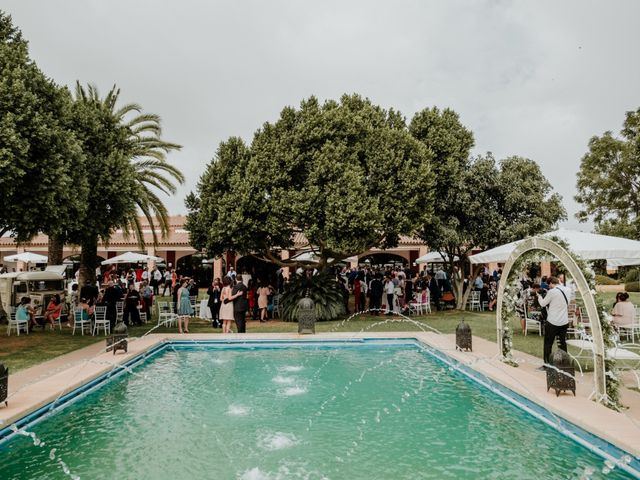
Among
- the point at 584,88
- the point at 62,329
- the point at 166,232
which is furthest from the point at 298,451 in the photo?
the point at 166,232

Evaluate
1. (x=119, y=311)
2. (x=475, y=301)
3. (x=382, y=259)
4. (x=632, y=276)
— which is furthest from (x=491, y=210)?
(x=632, y=276)

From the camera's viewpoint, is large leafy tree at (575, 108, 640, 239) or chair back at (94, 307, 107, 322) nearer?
chair back at (94, 307, 107, 322)

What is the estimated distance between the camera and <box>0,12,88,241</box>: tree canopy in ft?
35.2

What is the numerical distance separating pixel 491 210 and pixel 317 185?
7.87 metres

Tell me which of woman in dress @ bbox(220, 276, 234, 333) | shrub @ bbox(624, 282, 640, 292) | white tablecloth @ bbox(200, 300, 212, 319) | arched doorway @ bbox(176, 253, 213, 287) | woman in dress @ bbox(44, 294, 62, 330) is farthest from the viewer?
arched doorway @ bbox(176, 253, 213, 287)

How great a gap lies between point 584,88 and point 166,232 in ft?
61.6

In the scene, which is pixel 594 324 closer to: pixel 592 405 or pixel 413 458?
pixel 592 405

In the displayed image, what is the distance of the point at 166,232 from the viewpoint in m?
23.8

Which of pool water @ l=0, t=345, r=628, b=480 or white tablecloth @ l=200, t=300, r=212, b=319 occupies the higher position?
white tablecloth @ l=200, t=300, r=212, b=319

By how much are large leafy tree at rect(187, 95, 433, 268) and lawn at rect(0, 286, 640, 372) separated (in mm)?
2637

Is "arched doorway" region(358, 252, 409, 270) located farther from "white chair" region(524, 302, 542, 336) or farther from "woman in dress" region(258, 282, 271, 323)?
"white chair" region(524, 302, 542, 336)

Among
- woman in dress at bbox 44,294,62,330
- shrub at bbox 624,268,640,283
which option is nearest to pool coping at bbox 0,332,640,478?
woman in dress at bbox 44,294,62,330

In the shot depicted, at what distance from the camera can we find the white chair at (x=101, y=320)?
1473 cm

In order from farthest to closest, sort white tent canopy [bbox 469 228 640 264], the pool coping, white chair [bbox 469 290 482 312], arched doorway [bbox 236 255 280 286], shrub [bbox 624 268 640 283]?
shrub [bbox 624 268 640 283] → arched doorway [bbox 236 255 280 286] → white chair [bbox 469 290 482 312] → white tent canopy [bbox 469 228 640 264] → the pool coping
